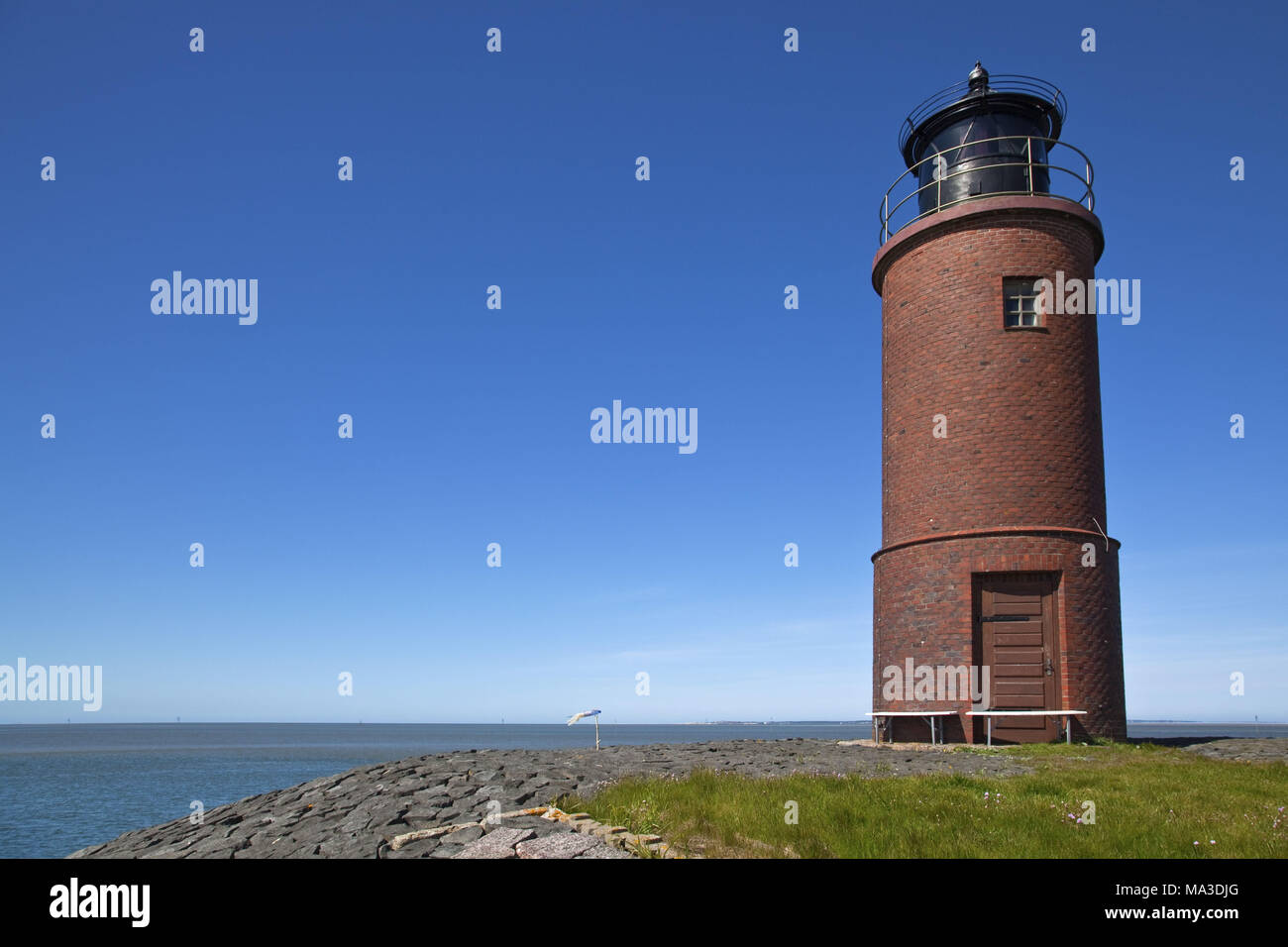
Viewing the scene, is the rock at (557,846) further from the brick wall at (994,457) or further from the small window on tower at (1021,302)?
the small window on tower at (1021,302)

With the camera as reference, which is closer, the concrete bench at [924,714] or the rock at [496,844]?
the rock at [496,844]

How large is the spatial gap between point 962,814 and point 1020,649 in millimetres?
9804

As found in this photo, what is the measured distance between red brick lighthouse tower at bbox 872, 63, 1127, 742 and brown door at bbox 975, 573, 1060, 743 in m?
0.03

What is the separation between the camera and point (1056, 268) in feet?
61.7

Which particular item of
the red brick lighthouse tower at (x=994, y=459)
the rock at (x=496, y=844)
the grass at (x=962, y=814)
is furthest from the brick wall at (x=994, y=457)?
the rock at (x=496, y=844)

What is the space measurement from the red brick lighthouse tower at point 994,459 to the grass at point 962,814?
559cm

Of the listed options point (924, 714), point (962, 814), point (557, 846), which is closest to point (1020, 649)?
point (924, 714)

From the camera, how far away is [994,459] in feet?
59.3

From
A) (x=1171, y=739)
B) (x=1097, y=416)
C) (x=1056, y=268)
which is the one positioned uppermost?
(x=1056, y=268)

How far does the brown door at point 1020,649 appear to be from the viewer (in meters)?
17.1
